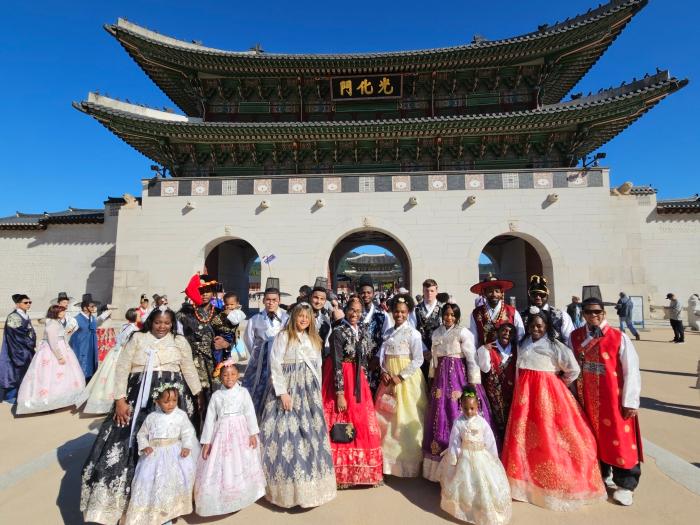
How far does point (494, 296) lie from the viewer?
3951 mm

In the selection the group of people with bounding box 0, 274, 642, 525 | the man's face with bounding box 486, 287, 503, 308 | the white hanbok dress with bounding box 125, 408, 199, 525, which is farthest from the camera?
the man's face with bounding box 486, 287, 503, 308

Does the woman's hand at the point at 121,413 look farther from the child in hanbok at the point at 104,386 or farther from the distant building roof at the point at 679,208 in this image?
the distant building roof at the point at 679,208

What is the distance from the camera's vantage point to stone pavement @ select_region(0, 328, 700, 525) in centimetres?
286

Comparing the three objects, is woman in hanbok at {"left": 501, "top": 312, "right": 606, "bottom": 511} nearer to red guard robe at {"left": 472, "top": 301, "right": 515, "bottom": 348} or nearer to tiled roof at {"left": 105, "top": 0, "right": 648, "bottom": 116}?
red guard robe at {"left": 472, "top": 301, "right": 515, "bottom": 348}

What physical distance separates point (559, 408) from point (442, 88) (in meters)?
15.6

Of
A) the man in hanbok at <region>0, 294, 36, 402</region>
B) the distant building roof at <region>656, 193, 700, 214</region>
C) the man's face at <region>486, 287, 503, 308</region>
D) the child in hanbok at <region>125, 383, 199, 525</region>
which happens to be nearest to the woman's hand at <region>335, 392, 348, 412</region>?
the child in hanbok at <region>125, 383, 199, 525</region>

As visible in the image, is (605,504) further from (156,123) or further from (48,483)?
(156,123)

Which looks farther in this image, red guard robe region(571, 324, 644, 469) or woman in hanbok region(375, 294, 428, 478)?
woman in hanbok region(375, 294, 428, 478)

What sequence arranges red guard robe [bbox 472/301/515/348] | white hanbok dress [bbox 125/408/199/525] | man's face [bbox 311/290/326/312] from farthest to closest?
man's face [bbox 311/290/326/312]
red guard robe [bbox 472/301/515/348]
white hanbok dress [bbox 125/408/199/525]

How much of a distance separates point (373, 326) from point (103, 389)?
490 cm

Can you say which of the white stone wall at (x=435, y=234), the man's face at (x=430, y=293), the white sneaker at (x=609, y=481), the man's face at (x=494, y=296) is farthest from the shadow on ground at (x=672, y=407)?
the white stone wall at (x=435, y=234)

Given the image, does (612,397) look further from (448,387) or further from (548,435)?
(448,387)

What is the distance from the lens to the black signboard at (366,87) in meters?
15.1

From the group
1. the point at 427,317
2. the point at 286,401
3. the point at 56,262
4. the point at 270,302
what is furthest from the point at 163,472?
the point at 56,262
